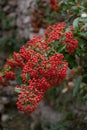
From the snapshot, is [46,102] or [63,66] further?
[46,102]

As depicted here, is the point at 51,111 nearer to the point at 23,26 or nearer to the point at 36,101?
the point at 23,26

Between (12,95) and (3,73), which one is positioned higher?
(3,73)

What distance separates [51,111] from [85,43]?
6.51ft

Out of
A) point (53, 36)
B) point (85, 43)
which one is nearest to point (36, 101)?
point (53, 36)

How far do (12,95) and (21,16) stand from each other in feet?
4.05

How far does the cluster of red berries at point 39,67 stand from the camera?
91.9 inches

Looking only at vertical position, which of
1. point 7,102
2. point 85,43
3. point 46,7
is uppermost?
point 85,43

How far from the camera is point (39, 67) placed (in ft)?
7.96

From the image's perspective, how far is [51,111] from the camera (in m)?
4.69

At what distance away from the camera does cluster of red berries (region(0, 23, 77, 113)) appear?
2.33 metres

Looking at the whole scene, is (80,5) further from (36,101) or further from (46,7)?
(46,7)

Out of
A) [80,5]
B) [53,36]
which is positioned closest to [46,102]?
[80,5]

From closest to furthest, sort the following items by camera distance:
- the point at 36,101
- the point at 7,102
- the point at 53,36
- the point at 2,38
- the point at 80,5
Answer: the point at 36,101 → the point at 53,36 → the point at 80,5 → the point at 7,102 → the point at 2,38

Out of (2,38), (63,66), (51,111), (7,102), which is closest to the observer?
(63,66)
